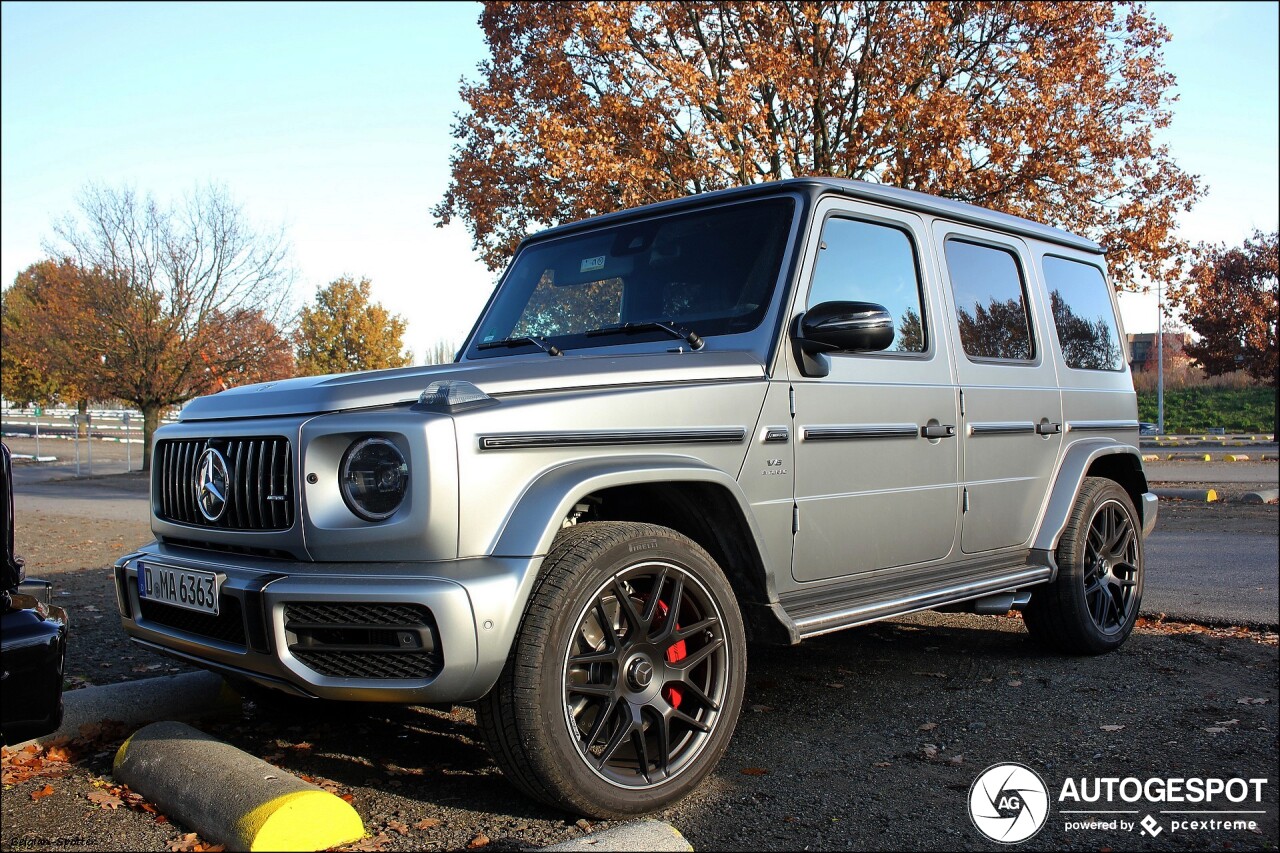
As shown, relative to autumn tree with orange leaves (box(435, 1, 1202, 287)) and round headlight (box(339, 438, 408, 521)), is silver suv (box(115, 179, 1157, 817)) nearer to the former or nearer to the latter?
round headlight (box(339, 438, 408, 521))

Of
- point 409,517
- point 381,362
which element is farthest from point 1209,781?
point 381,362

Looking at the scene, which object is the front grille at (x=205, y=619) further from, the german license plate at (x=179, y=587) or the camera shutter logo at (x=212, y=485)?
the camera shutter logo at (x=212, y=485)

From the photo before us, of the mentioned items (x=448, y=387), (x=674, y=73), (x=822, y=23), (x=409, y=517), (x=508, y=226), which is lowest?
(x=409, y=517)

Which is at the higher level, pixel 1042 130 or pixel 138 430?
pixel 1042 130

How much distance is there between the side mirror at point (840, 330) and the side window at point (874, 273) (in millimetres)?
215

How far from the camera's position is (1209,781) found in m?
3.49

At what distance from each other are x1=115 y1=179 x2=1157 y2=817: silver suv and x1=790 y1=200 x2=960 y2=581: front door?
0.01m

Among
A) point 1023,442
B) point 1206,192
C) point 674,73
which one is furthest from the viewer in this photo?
point 1206,192

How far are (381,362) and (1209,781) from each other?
134 feet

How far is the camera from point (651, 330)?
4012mm

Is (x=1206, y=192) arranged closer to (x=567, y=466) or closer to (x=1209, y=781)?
(x=1209, y=781)


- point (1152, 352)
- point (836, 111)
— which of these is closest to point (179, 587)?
point (836, 111)

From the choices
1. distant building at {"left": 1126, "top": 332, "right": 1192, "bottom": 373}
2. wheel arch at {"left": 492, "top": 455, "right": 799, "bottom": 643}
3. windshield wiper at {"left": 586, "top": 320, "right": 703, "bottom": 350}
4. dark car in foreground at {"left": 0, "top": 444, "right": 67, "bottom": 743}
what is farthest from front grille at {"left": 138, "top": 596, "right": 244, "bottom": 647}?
distant building at {"left": 1126, "top": 332, "right": 1192, "bottom": 373}

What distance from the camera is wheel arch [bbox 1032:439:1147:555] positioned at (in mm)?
5047
